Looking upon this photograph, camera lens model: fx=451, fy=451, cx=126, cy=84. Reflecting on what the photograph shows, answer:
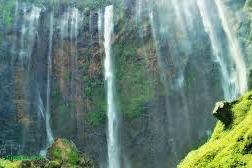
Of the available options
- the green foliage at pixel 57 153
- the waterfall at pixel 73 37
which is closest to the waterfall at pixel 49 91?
the waterfall at pixel 73 37

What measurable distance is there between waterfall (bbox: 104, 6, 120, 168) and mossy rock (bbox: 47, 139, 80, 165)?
471cm

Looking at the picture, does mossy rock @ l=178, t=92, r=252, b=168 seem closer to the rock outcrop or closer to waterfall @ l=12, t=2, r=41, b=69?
the rock outcrop

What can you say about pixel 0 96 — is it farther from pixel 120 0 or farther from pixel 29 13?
pixel 120 0

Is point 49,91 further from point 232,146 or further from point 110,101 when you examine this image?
point 232,146

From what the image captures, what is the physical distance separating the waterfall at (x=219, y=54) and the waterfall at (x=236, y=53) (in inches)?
13.0

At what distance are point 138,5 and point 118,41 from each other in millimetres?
2037

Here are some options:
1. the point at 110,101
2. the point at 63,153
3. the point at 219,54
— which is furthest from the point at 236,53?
the point at 63,153

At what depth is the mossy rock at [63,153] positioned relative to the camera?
48.7 ft

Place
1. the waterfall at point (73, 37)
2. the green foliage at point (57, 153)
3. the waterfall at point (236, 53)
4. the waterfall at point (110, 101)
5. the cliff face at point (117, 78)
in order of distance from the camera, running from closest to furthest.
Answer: the green foliage at point (57, 153) → the waterfall at point (236, 53) → the cliff face at point (117, 78) → the waterfall at point (110, 101) → the waterfall at point (73, 37)

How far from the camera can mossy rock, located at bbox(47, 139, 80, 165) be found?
14845 millimetres

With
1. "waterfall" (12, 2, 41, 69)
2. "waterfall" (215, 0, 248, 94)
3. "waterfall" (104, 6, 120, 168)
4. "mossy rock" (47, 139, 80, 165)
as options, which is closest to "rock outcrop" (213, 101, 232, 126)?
"mossy rock" (47, 139, 80, 165)

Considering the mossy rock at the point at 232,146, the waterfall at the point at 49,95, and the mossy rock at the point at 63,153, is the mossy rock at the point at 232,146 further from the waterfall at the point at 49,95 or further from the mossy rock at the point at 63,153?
the waterfall at the point at 49,95

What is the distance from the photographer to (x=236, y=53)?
18.8 m

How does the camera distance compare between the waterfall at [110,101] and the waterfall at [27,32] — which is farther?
the waterfall at [27,32]
